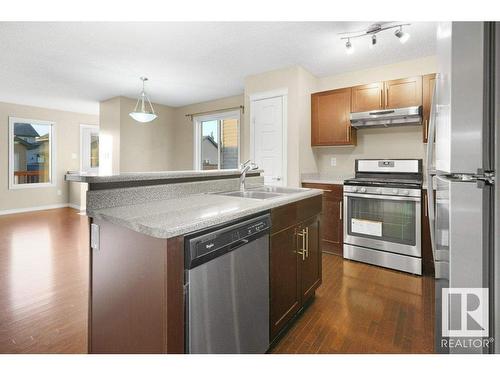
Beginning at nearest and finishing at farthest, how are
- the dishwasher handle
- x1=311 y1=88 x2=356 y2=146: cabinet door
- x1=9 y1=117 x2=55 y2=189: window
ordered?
the dishwasher handle, x1=311 y1=88 x2=356 y2=146: cabinet door, x1=9 y1=117 x2=55 y2=189: window

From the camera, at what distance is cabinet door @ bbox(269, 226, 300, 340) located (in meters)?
1.71

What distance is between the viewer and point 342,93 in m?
3.79

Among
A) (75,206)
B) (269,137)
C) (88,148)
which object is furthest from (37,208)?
(269,137)

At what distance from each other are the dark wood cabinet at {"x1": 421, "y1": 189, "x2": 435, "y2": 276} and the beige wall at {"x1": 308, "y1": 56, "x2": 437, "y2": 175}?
89cm

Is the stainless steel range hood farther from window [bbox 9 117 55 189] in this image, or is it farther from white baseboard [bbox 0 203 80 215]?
window [bbox 9 117 55 189]

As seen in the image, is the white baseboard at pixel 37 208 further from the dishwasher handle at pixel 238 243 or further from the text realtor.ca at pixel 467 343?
the text realtor.ca at pixel 467 343

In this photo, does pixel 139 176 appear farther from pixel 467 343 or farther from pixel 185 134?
pixel 185 134

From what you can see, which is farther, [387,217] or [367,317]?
[387,217]

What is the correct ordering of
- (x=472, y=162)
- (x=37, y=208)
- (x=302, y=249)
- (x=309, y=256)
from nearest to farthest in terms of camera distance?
(x=472, y=162) < (x=302, y=249) < (x=309, y=256) < (x=37, y=208)

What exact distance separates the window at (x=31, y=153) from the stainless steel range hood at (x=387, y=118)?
23.3 feet

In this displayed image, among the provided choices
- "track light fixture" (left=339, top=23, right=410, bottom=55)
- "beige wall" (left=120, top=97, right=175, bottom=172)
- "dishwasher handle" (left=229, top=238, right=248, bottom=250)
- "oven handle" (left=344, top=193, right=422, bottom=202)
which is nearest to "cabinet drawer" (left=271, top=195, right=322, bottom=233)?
"dishwasher handle" (left=229, top=238, right=248, bottom=250)

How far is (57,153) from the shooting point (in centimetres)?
705

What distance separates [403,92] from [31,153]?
7.89 metres
